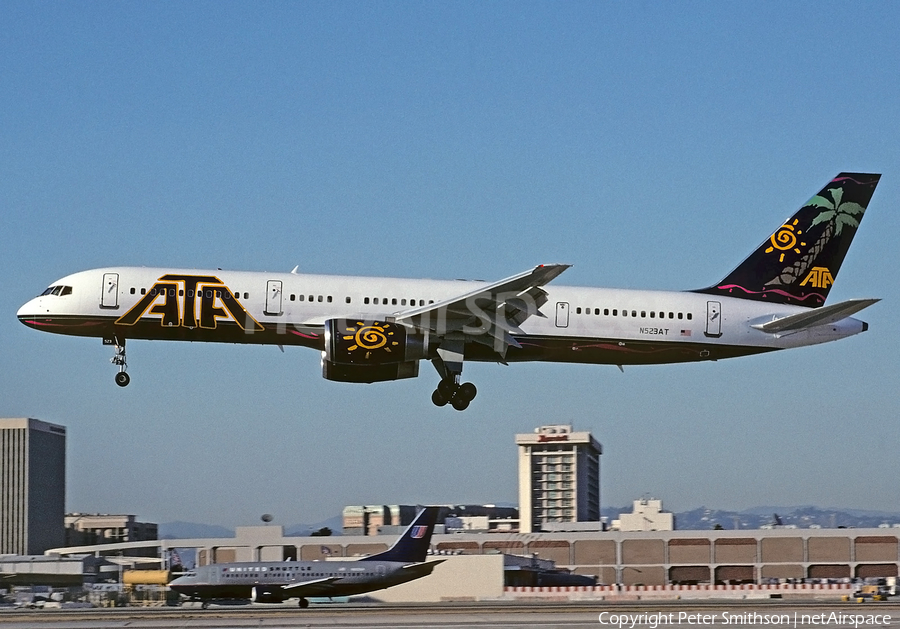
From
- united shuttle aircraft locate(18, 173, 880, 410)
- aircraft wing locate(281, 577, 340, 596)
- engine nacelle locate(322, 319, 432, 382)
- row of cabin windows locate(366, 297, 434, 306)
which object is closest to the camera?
engine nacelle locate(322, 319, 432, 382)

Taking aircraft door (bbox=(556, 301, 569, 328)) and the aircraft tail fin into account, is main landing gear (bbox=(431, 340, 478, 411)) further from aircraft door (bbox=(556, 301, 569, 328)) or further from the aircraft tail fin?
the aircraft tail fin

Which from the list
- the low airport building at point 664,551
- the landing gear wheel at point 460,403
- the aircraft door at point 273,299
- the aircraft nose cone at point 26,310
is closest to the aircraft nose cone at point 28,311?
the aircraft nose cone at point 26,310

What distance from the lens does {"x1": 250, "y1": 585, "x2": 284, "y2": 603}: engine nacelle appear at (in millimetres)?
56219

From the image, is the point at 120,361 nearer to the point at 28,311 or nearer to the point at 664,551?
the point at 28,311

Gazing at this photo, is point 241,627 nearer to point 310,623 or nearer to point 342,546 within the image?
point 310,623

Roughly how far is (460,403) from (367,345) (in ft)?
18.6

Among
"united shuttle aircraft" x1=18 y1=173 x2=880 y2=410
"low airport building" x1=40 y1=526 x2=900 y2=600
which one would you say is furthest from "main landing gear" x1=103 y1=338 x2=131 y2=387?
"low airport building" x1=40 y1=526 x2=900 y2=600

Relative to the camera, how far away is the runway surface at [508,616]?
1485 inches

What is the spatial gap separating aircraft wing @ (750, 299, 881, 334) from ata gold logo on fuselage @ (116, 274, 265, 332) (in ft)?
68.3

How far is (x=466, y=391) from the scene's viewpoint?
4800 centimetres

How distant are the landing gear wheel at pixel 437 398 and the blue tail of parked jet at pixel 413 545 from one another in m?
14.1

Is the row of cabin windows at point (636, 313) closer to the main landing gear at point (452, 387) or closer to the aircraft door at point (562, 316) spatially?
the aircraft door at point (562, 316)

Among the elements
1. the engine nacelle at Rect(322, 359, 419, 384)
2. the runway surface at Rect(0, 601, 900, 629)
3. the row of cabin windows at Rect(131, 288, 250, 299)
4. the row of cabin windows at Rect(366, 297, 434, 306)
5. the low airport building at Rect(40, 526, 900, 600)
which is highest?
the row of cabin windows at Rect(131, 288, 250, 299)

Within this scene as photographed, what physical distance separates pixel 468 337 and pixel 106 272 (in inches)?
569
